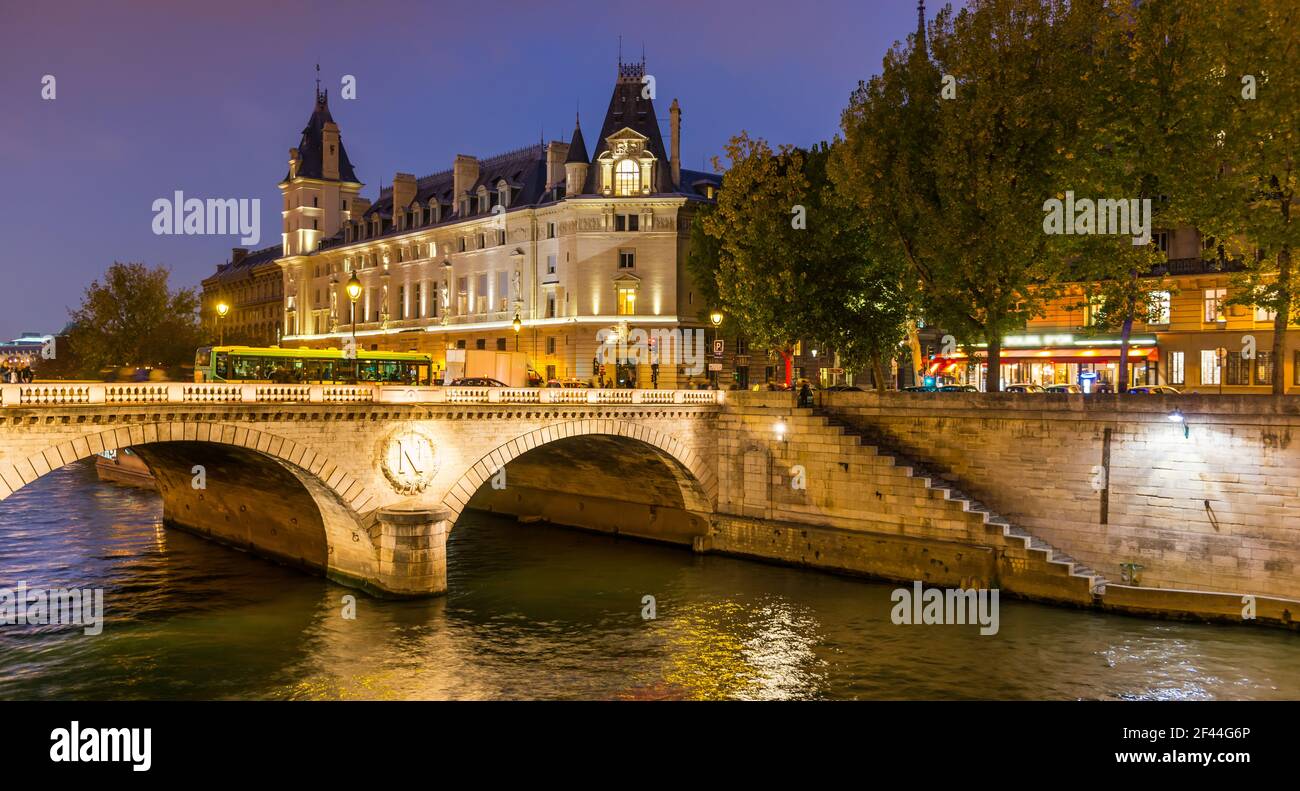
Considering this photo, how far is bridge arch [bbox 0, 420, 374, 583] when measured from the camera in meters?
28.3

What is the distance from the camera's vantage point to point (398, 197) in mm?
88438

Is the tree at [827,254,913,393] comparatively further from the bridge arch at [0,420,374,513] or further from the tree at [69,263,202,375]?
the tree at [69,263,202,375]

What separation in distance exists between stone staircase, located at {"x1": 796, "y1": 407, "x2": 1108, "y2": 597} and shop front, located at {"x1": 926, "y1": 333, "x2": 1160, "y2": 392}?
994 centimetres

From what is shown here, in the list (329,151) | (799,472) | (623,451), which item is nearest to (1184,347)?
(799,472)

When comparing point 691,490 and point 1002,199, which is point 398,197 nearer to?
point 691,490

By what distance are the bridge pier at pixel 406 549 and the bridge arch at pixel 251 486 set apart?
64cm

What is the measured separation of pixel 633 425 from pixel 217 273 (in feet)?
384

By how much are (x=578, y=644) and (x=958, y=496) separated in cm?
1619

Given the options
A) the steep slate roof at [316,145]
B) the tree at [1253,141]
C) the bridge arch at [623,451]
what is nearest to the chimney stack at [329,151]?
the steep slate roof at [316,145]

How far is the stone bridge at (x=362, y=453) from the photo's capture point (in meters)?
28.4

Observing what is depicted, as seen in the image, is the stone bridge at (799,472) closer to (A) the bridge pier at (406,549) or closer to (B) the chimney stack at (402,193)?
(A) the bridge pier at (406,549)

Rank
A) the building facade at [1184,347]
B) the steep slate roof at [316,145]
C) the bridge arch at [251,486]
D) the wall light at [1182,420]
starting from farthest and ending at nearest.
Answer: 1. the steep slate roof at [316,145]
2. the building facade at [1184,347]
3. the wall light at [1182,420]
4. the bridge arch at [251,486]

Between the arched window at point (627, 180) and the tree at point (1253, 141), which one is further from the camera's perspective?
the arched window at point (627, 180)
